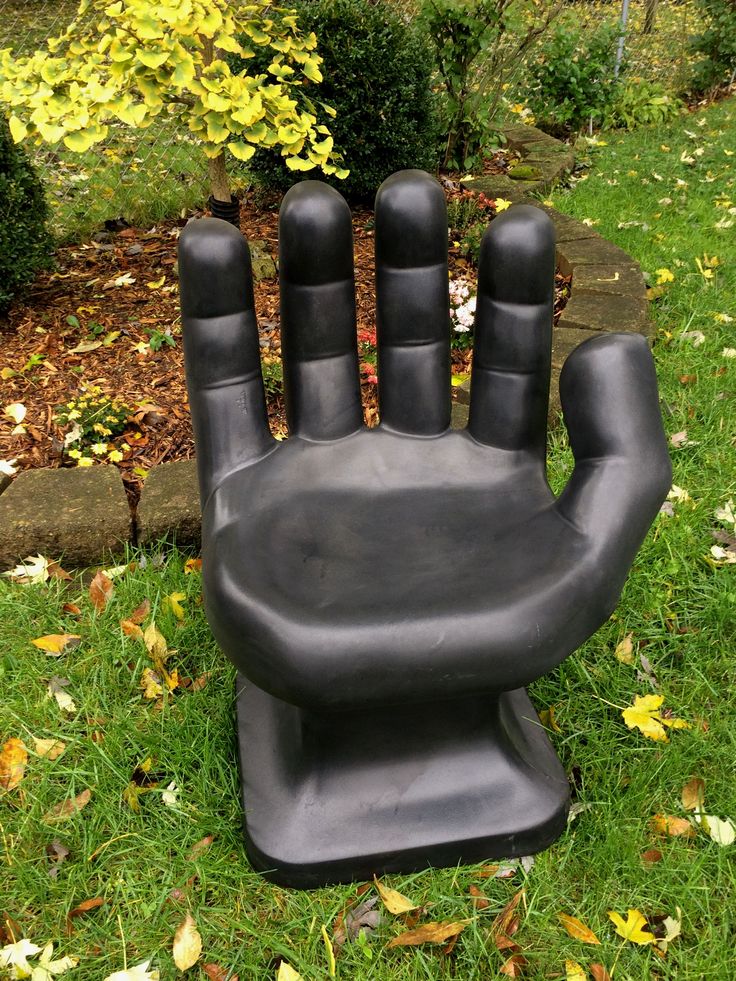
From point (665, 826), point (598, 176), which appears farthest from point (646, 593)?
point (598, 176)

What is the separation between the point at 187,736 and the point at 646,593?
124cm

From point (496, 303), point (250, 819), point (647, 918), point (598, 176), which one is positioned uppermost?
point (496, 303)

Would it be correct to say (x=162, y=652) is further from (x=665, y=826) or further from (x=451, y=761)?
(x=665, y=826)

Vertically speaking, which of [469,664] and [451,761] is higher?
[469,664]

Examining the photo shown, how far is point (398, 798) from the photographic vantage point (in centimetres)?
160

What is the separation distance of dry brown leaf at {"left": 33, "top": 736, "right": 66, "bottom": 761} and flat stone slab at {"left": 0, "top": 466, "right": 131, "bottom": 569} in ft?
1.99

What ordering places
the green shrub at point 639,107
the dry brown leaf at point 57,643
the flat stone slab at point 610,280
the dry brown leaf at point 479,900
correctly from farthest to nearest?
the green shrub at point 639,107
the flat stone slab at point 610,280
the dry brown leaf at point 57,643
the dry brown leaf at point 479,900

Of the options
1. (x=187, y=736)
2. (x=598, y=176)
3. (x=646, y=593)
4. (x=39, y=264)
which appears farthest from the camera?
(x=598, y=176)

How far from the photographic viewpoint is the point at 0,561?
7.49 feet

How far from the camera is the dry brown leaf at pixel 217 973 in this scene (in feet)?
4.76

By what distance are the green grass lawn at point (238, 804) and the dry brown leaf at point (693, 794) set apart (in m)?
0.02

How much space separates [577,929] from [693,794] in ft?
1.36

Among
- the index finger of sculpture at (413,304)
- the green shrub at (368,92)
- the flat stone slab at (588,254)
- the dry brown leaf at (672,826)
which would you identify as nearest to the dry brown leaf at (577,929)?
the dry brown leaf at (672,826)

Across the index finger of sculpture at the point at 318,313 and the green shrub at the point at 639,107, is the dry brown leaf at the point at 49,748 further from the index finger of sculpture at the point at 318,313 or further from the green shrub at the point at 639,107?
the green shrub at the point at 639,107
